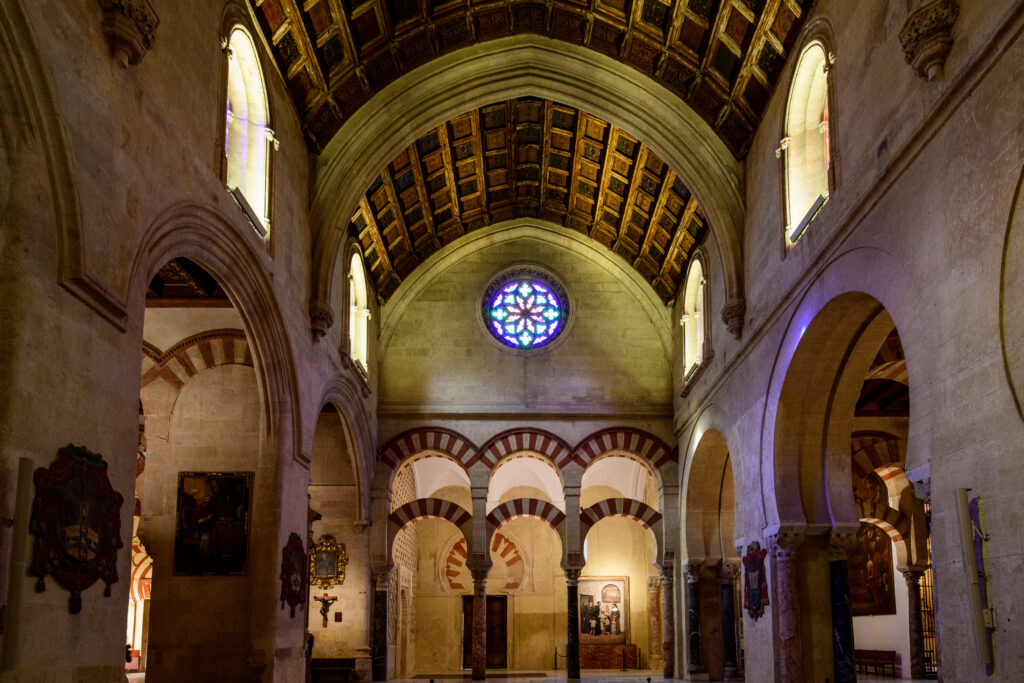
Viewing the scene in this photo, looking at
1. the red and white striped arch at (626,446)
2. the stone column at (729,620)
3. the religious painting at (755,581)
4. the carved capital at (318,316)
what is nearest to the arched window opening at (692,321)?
the red and white striped arch at (626,446)

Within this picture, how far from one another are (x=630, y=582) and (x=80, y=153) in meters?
22.0

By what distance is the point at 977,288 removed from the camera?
7562 millimetres

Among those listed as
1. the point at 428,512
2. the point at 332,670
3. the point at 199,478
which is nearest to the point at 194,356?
the point at 199,478

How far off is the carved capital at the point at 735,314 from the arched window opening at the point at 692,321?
10.4ft

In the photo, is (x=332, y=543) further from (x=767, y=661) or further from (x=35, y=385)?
(x=35, y=385)

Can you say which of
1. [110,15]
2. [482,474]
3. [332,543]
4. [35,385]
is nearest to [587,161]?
[482,474]

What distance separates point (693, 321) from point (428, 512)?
663 cm

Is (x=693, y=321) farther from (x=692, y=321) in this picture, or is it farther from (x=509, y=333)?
(x=509, y=333)

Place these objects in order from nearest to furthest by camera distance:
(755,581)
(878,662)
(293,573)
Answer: (293,573), (755,581), (878,662)

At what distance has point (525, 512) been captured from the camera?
2106 cm

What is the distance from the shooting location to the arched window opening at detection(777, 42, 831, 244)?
12.4 metres

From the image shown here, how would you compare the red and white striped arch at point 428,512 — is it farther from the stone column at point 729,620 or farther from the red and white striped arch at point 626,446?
the stone column at point 729,620

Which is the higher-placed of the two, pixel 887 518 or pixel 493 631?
pixel 887 518

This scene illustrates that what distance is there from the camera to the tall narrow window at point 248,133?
39.9 feet
